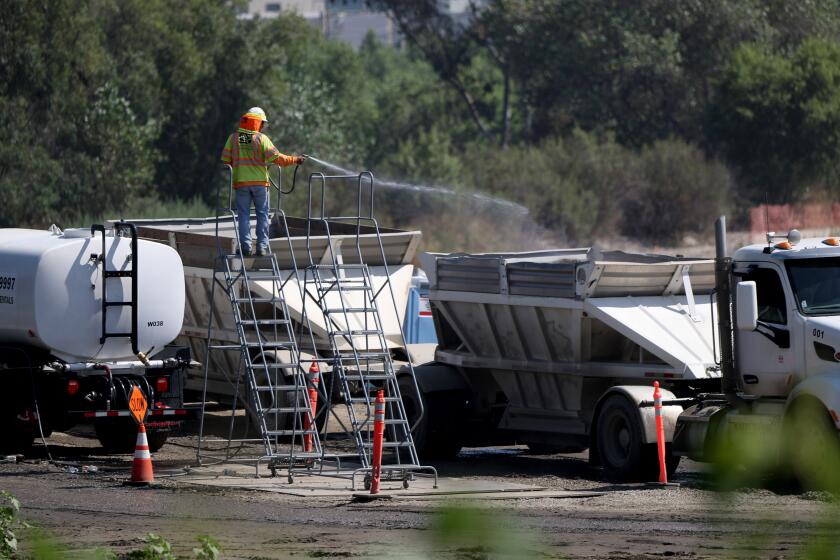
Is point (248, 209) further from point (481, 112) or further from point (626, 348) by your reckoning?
point (481, 112)

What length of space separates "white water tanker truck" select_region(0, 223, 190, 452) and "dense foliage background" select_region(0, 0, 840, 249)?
25876 mm

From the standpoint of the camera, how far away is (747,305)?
1205 centimetres

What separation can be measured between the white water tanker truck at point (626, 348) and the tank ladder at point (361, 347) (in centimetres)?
70

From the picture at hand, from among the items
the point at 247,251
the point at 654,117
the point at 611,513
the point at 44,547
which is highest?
the point at 654,117

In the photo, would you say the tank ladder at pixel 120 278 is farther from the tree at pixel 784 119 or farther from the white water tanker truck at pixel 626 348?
the tree at pixel 784 119

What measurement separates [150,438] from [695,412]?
244 inches

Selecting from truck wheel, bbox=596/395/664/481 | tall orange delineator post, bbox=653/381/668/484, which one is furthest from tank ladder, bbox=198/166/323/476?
tall orange delineator post, bbox=653/381/668/484

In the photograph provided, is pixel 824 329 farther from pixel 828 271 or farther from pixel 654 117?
pixel 654 117

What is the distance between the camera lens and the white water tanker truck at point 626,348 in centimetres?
1240

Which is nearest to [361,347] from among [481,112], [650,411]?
[650,411]

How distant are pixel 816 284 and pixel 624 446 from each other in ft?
8.34

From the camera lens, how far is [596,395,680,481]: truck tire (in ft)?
44.1

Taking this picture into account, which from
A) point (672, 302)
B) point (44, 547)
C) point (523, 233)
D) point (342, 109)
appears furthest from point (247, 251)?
point (342, 109)

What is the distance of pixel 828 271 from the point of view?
12.5m
